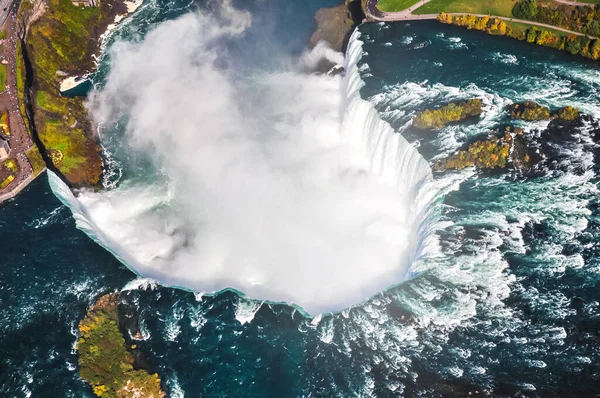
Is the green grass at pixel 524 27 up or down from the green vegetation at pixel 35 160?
up

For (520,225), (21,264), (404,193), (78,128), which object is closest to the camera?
(520,225)

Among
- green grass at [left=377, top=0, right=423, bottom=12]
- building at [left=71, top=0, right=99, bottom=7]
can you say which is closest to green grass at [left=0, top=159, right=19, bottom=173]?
building at [left=71, top=0, right=99, bottom=7]

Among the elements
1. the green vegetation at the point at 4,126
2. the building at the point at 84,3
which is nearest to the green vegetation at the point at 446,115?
the green vegetation at the point at 4,126

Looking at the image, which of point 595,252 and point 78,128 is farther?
point 78,128

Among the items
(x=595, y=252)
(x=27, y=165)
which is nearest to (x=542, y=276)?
(x=595, y=252)

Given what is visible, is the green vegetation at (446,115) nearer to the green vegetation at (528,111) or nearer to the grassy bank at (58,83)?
the green vegetation at (528,111)

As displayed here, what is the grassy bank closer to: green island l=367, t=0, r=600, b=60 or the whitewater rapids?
the whitewater rapids

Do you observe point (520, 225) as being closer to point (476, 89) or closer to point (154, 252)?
point (476, 89)

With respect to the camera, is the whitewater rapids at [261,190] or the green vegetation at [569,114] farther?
the green vegetation at [569,114]
